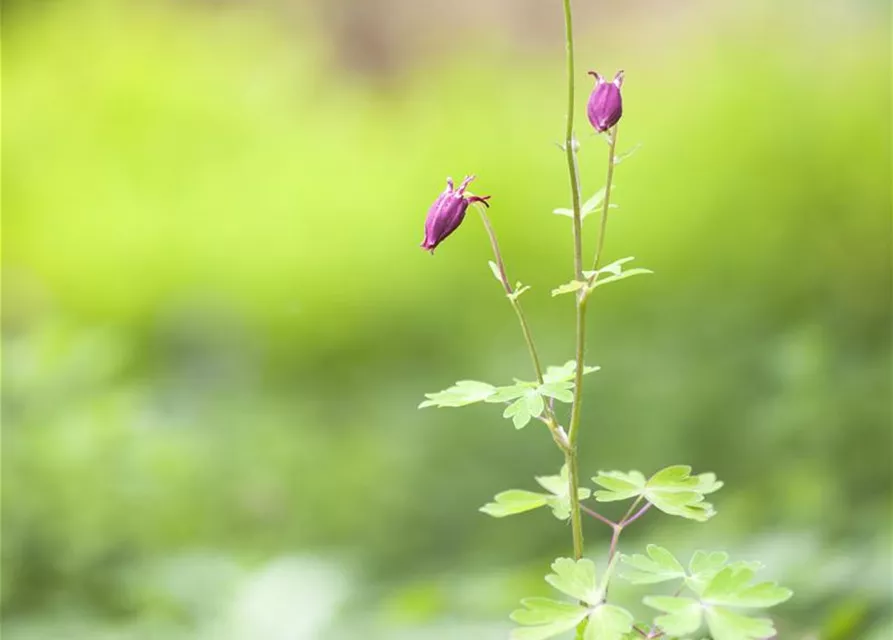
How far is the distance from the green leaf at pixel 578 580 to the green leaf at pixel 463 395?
118mm

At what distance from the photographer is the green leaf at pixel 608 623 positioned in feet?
1.88

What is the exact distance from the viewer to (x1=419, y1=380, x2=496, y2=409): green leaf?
26.2 inches

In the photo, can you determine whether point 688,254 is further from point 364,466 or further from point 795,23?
point 364,466

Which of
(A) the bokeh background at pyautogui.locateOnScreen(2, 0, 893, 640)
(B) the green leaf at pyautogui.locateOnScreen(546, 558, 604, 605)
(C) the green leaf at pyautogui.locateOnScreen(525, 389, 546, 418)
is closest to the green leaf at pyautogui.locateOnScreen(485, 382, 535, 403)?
(C) the green leaf at pyautogui.locateOnScreen(525, 389, 546, 418)

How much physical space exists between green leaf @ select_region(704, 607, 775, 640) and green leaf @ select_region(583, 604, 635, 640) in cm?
5

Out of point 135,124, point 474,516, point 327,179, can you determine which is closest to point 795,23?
point 327,179

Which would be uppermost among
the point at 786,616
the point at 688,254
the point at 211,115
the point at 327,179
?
the point at 211,115

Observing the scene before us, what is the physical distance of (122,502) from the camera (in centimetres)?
176

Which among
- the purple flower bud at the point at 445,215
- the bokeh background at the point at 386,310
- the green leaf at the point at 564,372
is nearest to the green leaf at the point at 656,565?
the green leaf at the point at 564,372

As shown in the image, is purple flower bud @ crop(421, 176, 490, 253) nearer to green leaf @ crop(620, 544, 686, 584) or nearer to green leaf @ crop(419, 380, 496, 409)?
green leaf @ crop(419, 380, 496, 409)

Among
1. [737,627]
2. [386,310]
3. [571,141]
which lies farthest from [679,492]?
[386,310]

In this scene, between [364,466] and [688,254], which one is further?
[688,254]

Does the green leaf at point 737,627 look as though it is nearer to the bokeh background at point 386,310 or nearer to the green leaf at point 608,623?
the green leaf at point 608,623

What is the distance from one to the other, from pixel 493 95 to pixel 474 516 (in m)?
1.24
